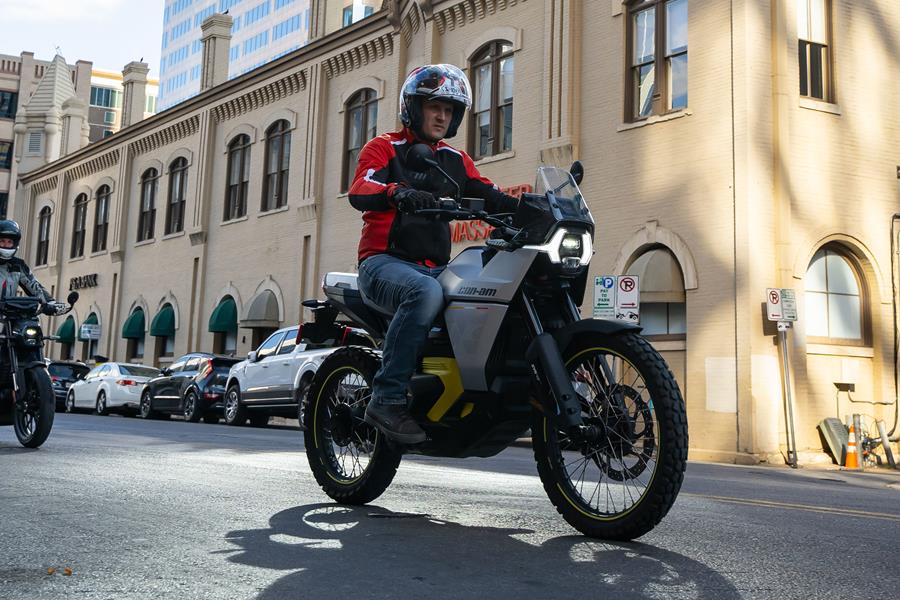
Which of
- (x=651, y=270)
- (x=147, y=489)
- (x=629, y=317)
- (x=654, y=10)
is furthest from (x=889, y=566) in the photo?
(x=654, y=10)

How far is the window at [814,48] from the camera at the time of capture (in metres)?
19.5

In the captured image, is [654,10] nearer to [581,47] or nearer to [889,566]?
[581,47]

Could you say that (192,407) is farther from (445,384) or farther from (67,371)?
(445,384)

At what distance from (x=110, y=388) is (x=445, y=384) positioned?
24446 millimetres

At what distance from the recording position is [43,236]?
159 ft

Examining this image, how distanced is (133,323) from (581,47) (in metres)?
22.9

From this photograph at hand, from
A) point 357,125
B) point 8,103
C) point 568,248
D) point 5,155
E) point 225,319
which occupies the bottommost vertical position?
point 568,248

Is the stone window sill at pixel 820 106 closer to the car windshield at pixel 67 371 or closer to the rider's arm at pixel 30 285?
the rider's arm at pixel 30 285

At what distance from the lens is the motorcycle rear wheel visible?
546cm

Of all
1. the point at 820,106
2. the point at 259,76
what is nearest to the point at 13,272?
the point at 820,106

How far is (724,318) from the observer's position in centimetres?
1814

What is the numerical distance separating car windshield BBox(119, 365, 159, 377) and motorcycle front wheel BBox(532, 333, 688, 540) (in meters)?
25.0

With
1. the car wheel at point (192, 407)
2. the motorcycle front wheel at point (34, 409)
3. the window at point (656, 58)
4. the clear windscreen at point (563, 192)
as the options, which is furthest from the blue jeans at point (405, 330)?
the car wheel at point (192, 407)

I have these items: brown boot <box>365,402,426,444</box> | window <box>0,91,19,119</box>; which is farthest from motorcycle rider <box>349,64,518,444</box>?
window <box>0,91,19,119</box>
